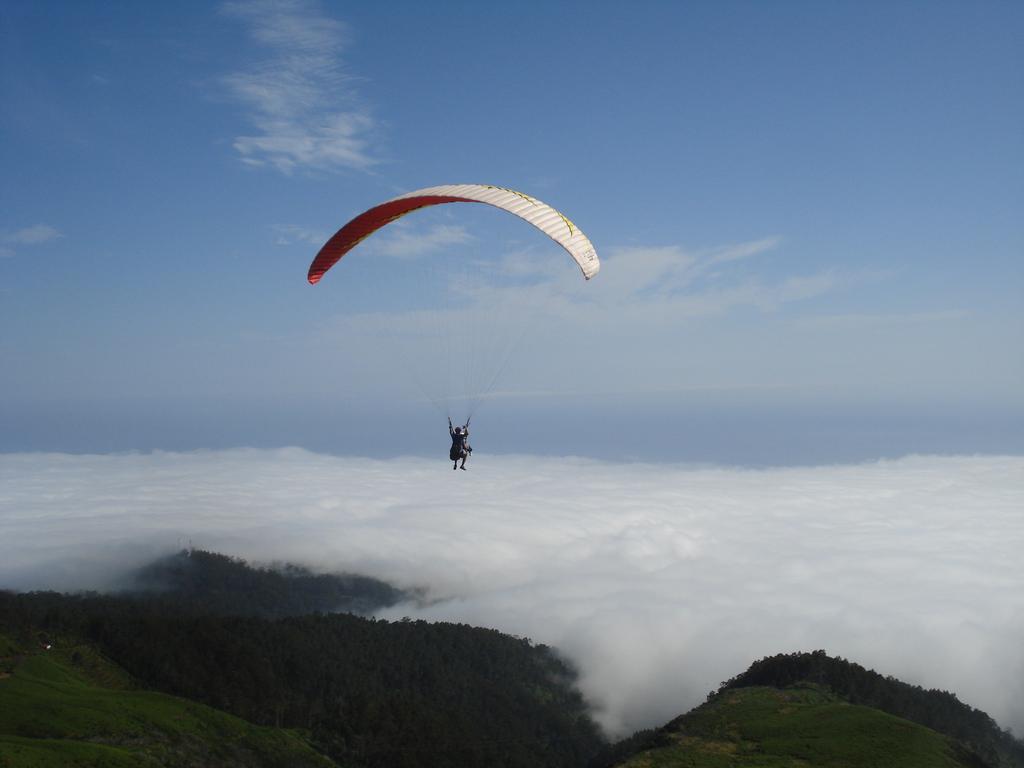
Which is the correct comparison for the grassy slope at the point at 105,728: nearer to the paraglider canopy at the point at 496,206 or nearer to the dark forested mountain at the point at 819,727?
the dark forested mountain at the point at 819,727

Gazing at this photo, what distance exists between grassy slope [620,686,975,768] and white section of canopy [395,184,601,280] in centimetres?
4963

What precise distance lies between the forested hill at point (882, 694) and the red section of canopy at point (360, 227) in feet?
280

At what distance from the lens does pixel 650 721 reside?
545 feet

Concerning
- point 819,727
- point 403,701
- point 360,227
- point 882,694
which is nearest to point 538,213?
point 360,227

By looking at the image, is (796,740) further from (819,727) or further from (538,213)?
(538,213)

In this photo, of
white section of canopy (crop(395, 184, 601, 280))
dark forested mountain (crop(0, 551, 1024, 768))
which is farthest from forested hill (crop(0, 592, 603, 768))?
white section of canopy (crop(395, 184, 601, 280))

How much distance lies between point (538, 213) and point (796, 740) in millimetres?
58570

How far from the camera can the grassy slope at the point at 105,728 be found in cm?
5441

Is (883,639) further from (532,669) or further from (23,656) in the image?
(23,656)

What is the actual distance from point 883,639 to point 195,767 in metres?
177

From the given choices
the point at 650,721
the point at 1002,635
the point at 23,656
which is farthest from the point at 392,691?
the point at 1002,635

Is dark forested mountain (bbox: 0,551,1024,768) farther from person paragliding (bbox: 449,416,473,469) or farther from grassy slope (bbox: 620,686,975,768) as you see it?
person paragliding (bbox: 449,416,473,469)

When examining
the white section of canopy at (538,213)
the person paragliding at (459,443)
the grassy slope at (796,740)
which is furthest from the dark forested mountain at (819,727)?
the white section of canopy at (538,213)

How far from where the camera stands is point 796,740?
6575cm
